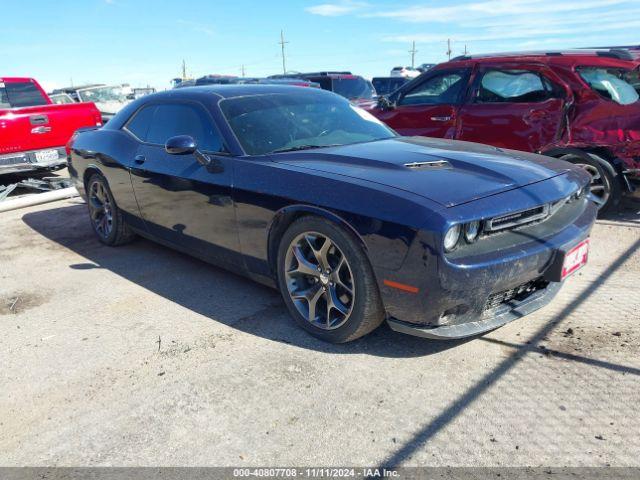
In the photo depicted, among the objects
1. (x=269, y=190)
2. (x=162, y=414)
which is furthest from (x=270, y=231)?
(x=162, y=414)

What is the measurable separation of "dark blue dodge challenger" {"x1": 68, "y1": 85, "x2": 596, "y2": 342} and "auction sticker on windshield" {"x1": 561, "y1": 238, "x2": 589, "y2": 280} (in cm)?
1

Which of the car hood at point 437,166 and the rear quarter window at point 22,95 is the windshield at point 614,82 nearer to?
the car hood at point 437,166

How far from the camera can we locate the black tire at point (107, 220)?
5.21m

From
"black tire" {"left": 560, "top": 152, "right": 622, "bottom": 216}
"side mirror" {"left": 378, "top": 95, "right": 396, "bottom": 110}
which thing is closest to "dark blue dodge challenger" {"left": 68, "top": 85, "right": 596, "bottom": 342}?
"black tire" {"left": 560, "top": 152, "right": 622, "bottom": 216}

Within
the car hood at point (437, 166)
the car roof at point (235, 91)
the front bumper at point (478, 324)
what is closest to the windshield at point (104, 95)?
the car roof at point (235, 91)

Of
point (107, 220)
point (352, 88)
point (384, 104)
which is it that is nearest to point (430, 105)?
point (384, 104)

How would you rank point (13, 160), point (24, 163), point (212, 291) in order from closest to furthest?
point (212, 291) → point (13, 160) → point (24, 163)

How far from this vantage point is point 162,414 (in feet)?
8.73

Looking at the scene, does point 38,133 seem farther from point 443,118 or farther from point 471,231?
point 471,231

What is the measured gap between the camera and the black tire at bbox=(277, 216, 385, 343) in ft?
9.54

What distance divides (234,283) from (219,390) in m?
1.57

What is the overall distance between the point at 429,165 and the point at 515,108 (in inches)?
125

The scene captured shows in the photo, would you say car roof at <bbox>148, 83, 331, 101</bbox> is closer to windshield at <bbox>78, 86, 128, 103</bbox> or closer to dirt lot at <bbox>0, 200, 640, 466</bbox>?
dirt lot at <bbox>0, 200, 640, 466</bbox>

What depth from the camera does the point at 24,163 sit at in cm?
766
